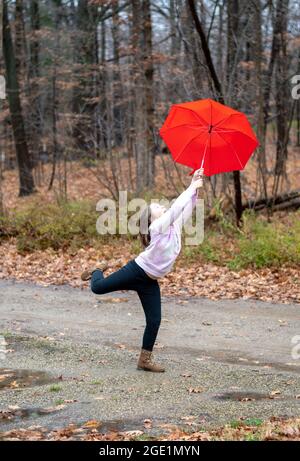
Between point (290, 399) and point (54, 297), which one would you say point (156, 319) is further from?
point (54, 297)

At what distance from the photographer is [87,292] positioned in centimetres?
1248

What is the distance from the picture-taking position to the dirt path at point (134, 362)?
587cm

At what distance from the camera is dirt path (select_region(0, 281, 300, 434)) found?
5.87 metres

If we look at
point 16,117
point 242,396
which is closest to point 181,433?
point 242,396

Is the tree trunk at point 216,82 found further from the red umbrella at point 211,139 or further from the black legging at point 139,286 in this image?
the black legging at point 139,286

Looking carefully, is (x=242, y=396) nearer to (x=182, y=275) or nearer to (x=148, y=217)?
(x=148, y=217)

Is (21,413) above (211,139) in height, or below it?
below

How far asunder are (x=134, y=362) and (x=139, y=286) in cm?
118

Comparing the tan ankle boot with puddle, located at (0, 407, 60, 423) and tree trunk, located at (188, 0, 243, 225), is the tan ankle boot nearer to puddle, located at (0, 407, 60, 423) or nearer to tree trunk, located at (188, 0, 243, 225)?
puddle, located at (0, 407, 60, 423)

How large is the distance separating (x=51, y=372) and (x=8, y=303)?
184 inches

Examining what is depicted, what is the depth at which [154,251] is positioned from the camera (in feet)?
22.3

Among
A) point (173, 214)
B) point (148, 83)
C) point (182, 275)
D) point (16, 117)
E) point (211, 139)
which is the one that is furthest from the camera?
point (16, 117)

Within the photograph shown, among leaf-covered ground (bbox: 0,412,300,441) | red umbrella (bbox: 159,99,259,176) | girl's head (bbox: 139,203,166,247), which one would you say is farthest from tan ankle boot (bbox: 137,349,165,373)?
red umbrella (bbox: 159,99,259,176)
